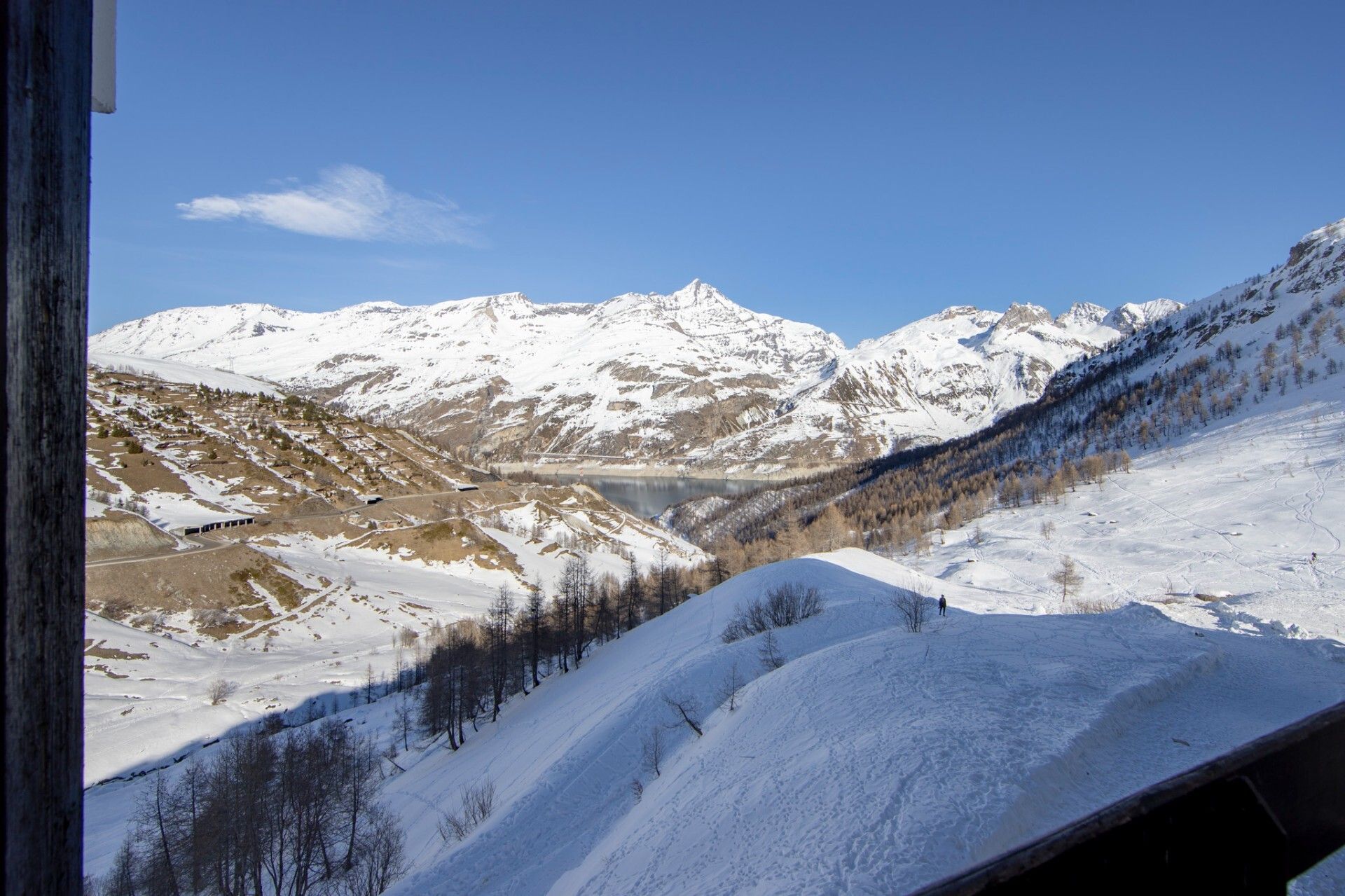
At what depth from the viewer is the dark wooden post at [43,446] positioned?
2.98 ft

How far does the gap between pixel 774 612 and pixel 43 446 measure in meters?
32.4

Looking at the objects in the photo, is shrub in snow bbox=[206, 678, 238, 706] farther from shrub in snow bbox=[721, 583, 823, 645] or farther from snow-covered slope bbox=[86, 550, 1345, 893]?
shrub in snow bbox=[721, 583, 823, 645]

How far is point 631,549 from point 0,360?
297 feet

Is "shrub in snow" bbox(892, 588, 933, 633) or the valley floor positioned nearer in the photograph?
the valley floor

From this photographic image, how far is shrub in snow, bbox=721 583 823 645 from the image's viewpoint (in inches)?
1203

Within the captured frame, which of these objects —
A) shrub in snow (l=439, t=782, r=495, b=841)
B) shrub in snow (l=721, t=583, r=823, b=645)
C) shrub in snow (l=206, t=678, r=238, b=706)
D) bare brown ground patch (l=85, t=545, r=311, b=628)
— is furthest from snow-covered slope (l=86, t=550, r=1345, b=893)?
bare brown ground patch (l=85, t=545, r=311, b=628)

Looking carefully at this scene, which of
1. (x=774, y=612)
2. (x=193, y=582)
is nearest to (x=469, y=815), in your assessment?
(x=774, y=612)

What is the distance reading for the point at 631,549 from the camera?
90.1 meters

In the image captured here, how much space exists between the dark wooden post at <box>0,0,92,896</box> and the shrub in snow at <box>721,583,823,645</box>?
29.3 metres

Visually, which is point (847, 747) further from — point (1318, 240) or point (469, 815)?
point (1318, 240)

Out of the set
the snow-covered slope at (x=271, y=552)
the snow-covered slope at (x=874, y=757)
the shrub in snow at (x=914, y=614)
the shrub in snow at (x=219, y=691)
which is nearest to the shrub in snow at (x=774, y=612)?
the shrub in snow at (x=914, y=614)

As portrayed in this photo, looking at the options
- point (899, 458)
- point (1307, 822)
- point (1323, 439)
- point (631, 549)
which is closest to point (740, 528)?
point (631, 549)

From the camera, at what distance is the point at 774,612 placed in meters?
31.8

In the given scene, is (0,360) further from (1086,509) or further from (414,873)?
(1086,509)
